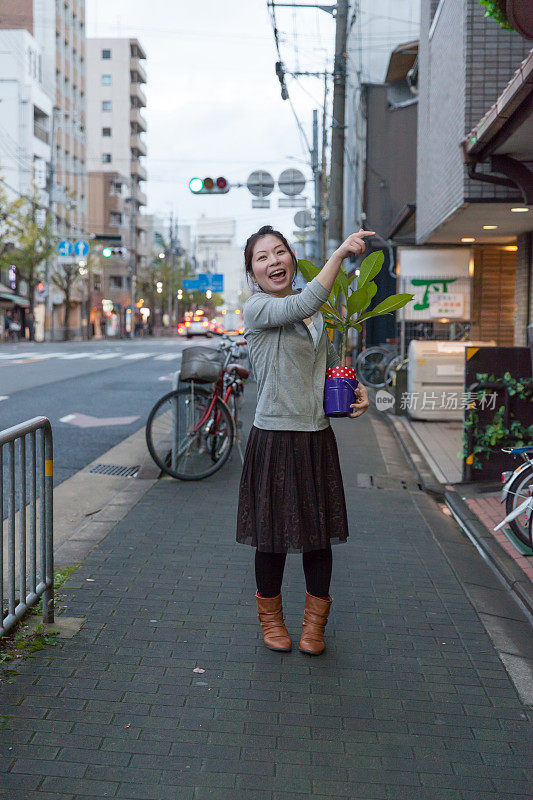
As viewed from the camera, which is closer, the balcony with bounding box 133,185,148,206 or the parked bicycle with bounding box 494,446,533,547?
the parked bicycle with bounding box 494,446,533,547

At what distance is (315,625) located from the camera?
3965 millimetres

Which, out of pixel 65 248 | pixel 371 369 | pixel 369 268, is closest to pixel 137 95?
pixel 65 248

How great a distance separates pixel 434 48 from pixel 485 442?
6920 mm

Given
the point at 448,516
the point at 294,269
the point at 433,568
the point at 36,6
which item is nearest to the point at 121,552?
the point at 433,568

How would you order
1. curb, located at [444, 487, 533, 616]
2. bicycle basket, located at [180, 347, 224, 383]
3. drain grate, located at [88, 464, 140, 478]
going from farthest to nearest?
1. drain grate, located at [88, 464, 140, 478]
2. bicycle basket, located at [180, 347, 224, 383]
3. curb, located at [444, 487, 533, 616]

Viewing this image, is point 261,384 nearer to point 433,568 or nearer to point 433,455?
point 433,568

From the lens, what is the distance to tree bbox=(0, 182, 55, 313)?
4762 cm

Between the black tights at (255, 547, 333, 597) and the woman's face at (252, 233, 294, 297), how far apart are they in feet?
3.92

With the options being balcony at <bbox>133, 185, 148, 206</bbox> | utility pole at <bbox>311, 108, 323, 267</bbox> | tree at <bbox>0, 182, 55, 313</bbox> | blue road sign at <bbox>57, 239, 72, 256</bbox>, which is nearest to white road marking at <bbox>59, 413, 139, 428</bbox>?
utility pole at <bbox>311, 108, 323, 267</bbox>

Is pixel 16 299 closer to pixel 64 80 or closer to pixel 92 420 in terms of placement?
pixel 64 80

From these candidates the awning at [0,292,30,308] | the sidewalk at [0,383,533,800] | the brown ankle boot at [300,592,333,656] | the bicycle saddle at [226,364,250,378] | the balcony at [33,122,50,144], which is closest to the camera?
the sidewalk at [0,383,533,800]

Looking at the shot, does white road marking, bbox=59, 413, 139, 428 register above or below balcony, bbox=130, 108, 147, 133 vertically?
below

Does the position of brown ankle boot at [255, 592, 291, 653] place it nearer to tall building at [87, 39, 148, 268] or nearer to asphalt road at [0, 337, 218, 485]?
asphalt road at [0, 337, 218, 485]

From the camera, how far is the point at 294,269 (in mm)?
3941
